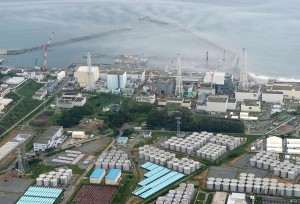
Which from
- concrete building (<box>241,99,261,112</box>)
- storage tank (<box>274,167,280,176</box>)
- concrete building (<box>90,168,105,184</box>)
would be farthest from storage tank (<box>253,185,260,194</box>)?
concrete building (<box>241,99,261,112</box>)

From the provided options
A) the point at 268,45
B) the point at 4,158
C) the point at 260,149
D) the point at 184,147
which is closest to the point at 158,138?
the point at 184,147

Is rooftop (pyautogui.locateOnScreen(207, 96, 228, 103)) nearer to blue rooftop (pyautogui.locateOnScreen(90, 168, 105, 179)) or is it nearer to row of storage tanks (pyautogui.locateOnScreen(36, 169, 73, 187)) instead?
blue rooftop (pyautogui.locateOnScreen(90, 168, 105, 179))

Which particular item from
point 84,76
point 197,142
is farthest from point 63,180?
point 84,76

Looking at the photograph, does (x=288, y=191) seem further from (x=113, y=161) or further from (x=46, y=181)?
(x=46, y=181)

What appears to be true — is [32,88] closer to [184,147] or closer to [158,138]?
[158,138]

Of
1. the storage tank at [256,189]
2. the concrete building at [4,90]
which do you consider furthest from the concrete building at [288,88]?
the concrete building at [4,90]

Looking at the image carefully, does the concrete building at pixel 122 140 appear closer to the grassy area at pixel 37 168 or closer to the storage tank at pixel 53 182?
the grassy area at pixel 37 168
